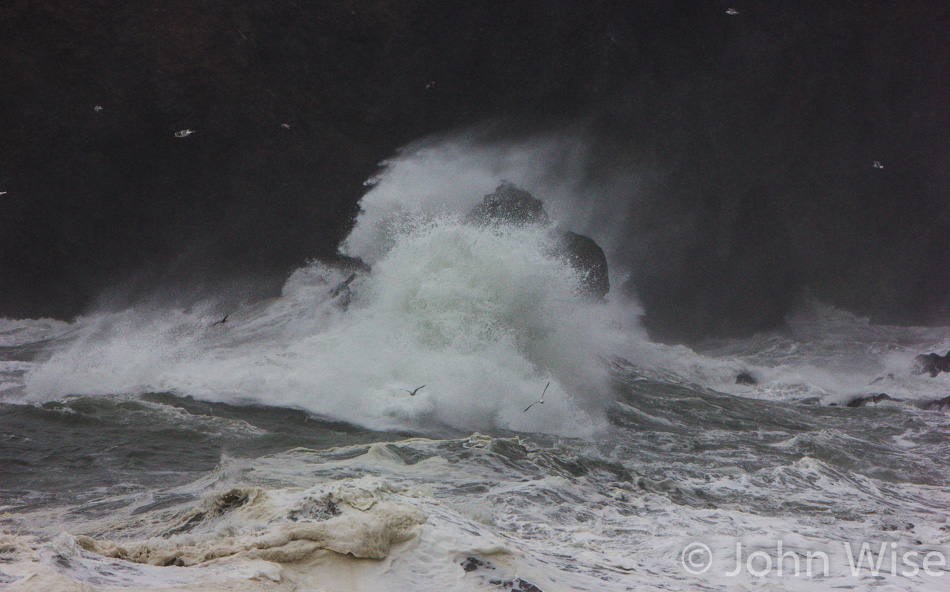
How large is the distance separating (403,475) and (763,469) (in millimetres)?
3980

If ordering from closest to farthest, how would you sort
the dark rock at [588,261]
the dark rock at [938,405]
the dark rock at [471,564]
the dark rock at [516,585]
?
the dark rock at [516,585] → the dark rock at [471,564] → the dark rock at [938,405] → the dark rock at [588,261]

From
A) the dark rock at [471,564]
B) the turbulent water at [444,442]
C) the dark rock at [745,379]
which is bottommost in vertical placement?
the dark rock at [471,564]

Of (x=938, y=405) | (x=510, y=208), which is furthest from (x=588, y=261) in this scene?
(x=938, y=405)

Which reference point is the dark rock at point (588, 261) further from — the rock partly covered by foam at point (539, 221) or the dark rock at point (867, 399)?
the dark rock at point (867, 399)

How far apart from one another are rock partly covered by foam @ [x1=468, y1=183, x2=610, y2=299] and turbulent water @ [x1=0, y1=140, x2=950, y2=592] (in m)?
0.55

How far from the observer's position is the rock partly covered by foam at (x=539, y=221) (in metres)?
14.4

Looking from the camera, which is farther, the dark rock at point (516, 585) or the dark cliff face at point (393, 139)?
the dark cliff face at point (393, 139)

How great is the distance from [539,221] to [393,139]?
5.44 metres

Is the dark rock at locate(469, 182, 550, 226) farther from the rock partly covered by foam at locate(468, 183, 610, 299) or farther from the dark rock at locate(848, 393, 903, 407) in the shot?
the dark rock at locate(848, 393, 903, 407)

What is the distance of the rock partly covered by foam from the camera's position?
14406 millimetres

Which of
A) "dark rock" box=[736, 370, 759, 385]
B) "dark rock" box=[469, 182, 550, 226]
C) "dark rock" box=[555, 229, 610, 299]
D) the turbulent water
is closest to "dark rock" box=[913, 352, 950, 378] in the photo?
the turbulent water

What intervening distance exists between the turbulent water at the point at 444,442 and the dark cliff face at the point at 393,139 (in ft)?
6.44

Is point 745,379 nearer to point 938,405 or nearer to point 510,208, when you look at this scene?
point 938,405

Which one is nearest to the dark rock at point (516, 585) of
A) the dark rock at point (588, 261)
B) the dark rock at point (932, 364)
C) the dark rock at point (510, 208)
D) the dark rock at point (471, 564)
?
the dark rock at point (471, 564)
